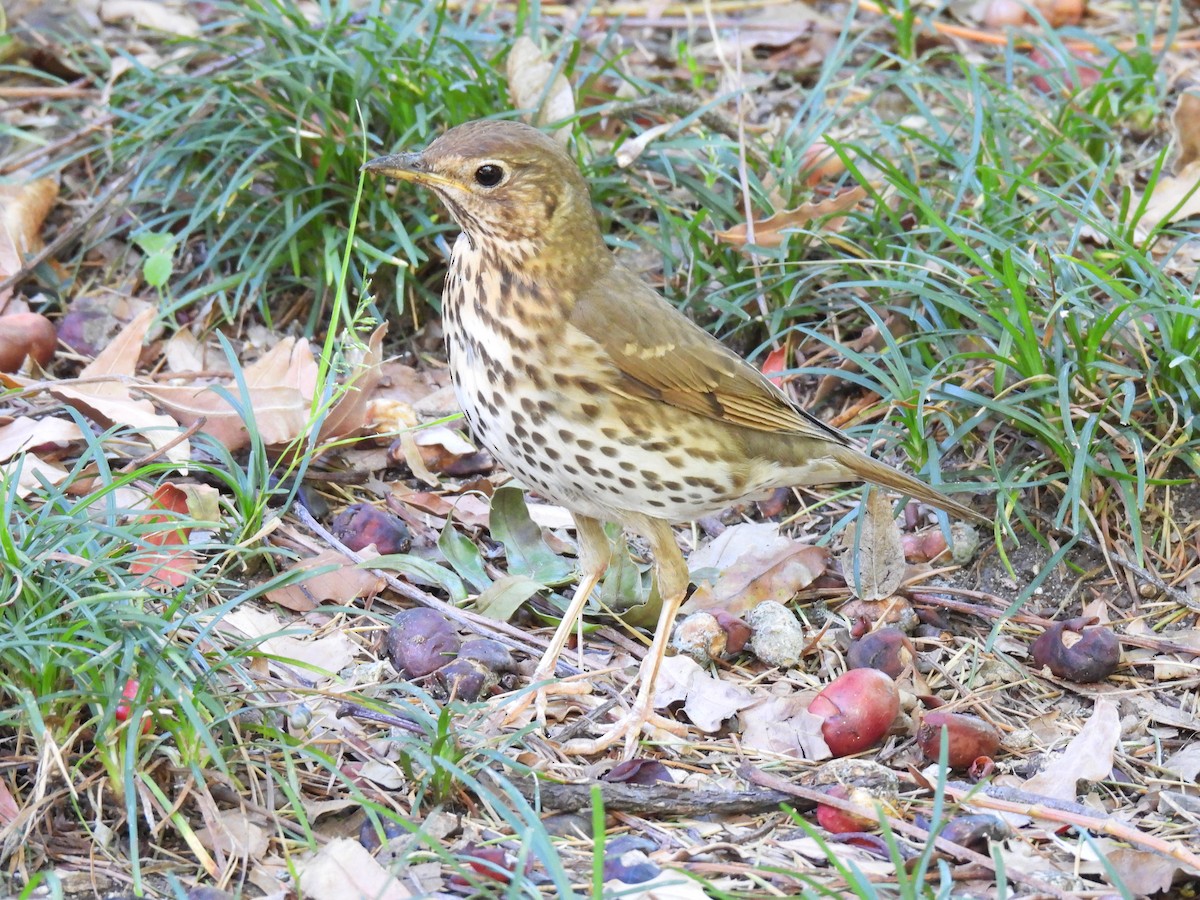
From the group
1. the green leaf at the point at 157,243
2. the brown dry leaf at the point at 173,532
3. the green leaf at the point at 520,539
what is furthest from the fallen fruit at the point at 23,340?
the green leaf at the point at 520,539

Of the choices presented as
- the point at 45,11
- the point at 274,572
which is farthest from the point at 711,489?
the point at 45,11

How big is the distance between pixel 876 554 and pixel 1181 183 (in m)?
1.91

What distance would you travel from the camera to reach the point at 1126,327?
4.46m

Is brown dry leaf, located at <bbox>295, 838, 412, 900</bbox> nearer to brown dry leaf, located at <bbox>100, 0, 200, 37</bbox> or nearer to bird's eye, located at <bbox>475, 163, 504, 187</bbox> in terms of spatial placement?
bird's eye, located at <bbox>475, 163, 504, 187</bbox>

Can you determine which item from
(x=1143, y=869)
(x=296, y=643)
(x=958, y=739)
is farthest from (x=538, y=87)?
(x=1143, y=869)

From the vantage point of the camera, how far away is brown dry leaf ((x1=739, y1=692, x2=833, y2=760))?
3671mm

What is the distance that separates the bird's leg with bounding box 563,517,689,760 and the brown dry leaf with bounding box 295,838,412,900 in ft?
2.55

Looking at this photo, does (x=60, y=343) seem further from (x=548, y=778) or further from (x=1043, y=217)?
(x=1043, y=217)

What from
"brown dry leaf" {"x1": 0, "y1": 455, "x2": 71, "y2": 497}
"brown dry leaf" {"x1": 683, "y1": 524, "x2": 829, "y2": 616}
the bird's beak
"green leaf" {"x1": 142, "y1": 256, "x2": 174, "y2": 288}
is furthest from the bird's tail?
"green leaf" {"x1": 142, "y1": 256, "x2": 174, "y2": 288}

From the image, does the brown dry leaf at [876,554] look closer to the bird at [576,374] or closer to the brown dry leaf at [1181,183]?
the bird at [576,374]

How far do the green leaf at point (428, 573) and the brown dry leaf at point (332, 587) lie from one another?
0.20ft

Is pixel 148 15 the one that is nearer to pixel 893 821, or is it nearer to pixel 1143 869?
pixel 893 821

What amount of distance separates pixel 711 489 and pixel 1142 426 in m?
1.40

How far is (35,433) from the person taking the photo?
4.30 meters
